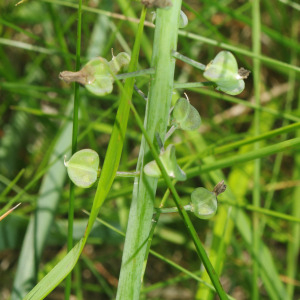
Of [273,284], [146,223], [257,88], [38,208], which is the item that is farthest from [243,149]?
[146,223]

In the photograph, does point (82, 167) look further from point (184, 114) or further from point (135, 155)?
point (135, 155)

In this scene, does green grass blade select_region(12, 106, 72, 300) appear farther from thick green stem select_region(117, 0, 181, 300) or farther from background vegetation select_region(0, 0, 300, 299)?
thick green stem select_region(117, 0, 181, 300)

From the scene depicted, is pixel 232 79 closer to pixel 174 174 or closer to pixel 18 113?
pixel 174 174

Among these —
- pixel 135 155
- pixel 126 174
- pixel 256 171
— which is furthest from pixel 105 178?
pixel 135 155

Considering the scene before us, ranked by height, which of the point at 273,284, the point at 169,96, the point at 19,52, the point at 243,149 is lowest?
the point at 273,284

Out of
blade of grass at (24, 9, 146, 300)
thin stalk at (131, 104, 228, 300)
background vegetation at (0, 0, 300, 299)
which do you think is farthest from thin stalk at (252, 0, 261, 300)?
blade of grass at (24, 9, 146, 300)
